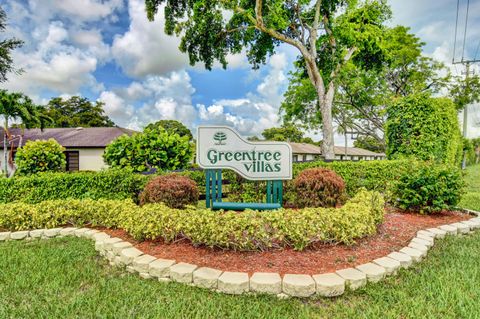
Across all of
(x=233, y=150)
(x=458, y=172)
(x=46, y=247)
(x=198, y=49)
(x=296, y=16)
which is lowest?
(x=46, y=247)

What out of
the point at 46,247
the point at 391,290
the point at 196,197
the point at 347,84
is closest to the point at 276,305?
the point at 391,290

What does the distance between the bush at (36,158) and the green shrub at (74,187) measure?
1970mm

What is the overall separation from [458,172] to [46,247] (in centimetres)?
762

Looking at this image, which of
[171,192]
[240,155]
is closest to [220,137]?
[240,155]

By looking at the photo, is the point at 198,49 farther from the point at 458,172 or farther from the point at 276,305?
the point at 276,305

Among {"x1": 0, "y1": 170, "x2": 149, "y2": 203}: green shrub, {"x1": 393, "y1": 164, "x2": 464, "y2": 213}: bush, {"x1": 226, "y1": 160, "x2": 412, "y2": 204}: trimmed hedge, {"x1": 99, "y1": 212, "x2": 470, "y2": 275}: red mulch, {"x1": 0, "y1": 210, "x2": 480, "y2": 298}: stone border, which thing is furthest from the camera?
{"x1": 226, "y1": 160, "x2": 412, "y2": 204}: trimmed hedge

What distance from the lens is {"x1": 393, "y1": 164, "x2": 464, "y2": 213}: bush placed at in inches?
192

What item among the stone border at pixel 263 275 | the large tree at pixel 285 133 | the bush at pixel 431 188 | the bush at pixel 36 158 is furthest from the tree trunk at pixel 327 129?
the large tree at pixel 285 133

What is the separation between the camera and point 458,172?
5.05 metres

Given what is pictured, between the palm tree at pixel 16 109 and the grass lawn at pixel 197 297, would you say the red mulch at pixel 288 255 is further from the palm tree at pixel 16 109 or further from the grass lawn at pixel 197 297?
the palm tree at pixel 16 109

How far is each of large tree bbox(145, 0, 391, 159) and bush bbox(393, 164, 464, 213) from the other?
4842 millimetres

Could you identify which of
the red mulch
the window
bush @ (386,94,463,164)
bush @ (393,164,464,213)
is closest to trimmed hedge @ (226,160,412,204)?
bush @ (393,164,464,213)

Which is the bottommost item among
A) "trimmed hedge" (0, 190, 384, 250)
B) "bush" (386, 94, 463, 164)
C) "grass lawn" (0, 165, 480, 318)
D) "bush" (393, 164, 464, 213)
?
"grass lawn" (0, 165, 480, 318)

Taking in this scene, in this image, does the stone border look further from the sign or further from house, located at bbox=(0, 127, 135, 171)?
house, located at bbox=(0, 127, 135, 171)
